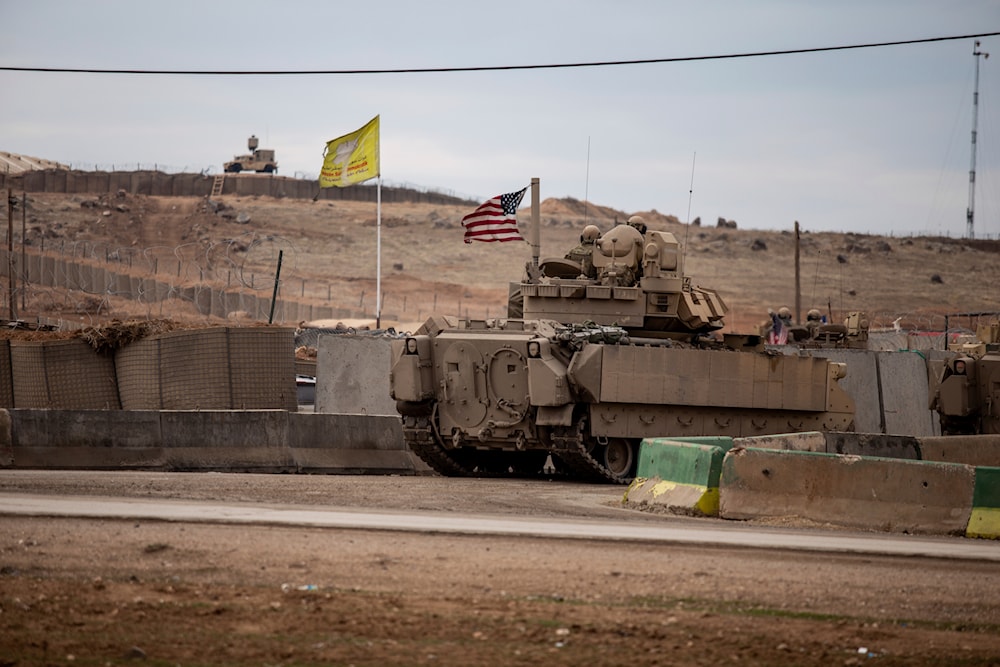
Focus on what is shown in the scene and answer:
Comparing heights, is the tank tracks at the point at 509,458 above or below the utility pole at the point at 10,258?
below

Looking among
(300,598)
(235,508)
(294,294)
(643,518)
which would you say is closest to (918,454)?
(643,518)

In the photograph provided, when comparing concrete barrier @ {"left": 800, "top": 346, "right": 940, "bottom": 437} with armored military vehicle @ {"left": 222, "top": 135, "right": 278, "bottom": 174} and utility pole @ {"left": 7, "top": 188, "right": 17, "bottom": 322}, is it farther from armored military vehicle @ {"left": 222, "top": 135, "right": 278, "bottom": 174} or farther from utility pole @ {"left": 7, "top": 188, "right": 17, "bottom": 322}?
armored military vehicle @ {"left": 222, "top": 135, "right": 278, "bottom": 174}

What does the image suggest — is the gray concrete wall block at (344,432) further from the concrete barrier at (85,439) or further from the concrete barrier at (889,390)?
the concrete barrier at (889,390)

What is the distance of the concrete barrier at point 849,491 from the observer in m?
13.6

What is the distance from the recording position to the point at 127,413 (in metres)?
19.8

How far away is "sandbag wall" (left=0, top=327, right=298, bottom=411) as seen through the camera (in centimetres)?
2273

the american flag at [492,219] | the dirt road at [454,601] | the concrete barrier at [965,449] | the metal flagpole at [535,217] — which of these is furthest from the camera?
the american flag at [492,219]

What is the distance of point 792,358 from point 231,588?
13914mm

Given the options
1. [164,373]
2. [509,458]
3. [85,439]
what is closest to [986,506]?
[509,458]

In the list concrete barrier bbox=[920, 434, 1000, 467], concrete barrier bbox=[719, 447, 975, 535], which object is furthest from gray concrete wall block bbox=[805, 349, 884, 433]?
concrete barrier bbox=[719, 447, 975, 535]

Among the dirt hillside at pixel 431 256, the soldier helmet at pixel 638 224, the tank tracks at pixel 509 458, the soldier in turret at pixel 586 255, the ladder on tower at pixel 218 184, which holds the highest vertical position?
the ladder on tower at pixel 218 184

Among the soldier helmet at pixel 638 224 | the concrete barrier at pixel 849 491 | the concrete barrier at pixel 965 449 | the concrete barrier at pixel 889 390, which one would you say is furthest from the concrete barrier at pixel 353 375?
the concrete barrier at pixel 849 491

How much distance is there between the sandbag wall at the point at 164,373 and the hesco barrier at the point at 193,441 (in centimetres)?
181

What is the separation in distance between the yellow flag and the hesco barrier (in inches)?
751
